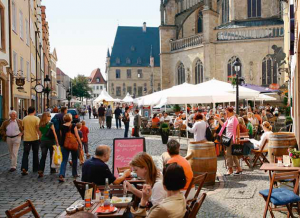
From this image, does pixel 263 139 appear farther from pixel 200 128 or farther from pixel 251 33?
pixel 251 33

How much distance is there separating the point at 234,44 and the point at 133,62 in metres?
54.2

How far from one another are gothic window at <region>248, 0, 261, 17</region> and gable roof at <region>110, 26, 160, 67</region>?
5175 centimetres

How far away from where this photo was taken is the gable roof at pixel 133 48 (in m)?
88.8

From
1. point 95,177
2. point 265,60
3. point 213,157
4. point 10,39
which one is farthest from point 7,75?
point 265,60

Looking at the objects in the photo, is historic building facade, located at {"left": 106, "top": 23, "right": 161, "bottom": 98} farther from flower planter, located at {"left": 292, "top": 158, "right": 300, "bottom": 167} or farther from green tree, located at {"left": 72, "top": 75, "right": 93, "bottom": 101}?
flower planter, located at {"left": 292, "top": 158, "right": 300, "bottom": 167}

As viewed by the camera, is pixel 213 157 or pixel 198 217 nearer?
pixel 198 217

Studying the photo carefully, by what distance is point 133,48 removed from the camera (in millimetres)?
89875

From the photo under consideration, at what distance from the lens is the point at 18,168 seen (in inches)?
427

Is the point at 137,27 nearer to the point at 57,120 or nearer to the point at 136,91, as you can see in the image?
the point at 136,91

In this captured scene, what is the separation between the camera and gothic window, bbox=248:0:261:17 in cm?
3903

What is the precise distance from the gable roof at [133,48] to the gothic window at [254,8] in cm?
5175

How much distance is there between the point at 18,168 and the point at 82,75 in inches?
3128

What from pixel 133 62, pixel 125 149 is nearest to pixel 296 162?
pixel 125 149

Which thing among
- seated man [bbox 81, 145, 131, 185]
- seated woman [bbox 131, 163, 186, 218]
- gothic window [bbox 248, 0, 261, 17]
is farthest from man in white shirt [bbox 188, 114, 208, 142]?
gothic window [bbox 248, 0, 261, 17]
